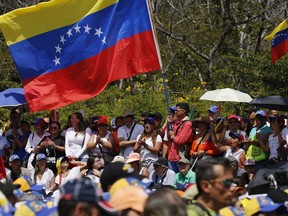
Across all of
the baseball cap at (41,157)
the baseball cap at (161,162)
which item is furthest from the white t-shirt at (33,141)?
the baseball cap at (161,162)

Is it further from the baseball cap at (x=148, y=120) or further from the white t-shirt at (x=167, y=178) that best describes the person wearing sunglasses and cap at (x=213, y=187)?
the baseball cap at (x=148, y=120)

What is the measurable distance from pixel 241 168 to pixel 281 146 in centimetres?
68

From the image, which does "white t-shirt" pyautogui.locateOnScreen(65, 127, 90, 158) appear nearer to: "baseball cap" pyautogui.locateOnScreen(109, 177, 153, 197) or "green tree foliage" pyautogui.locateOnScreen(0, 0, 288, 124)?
"green tree foliage" pyautogui.locateOnScreen(0, 0, 288, 124)

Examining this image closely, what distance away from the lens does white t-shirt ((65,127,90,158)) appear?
1344 cm

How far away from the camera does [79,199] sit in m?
5.32

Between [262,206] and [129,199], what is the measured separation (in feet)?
4.33

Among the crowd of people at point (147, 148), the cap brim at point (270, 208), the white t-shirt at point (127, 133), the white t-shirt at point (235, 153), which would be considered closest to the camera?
the cap brim at point (270, 208)

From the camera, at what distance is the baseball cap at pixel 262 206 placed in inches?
263

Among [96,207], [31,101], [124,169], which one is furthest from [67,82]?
[96,207]

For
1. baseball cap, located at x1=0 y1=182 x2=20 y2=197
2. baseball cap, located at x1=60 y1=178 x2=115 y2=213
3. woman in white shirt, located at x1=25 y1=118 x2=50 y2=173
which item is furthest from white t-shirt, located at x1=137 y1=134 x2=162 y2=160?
baseball cap, located at x1=60 y1=178 x2=115 y2=213

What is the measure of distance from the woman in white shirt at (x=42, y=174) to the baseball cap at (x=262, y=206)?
6590 mm

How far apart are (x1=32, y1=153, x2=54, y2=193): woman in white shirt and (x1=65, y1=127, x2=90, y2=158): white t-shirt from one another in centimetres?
40

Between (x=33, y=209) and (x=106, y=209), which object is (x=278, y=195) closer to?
(x=33, y=209)

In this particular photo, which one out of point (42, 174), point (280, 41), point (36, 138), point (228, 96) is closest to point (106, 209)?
point (42, 174)
